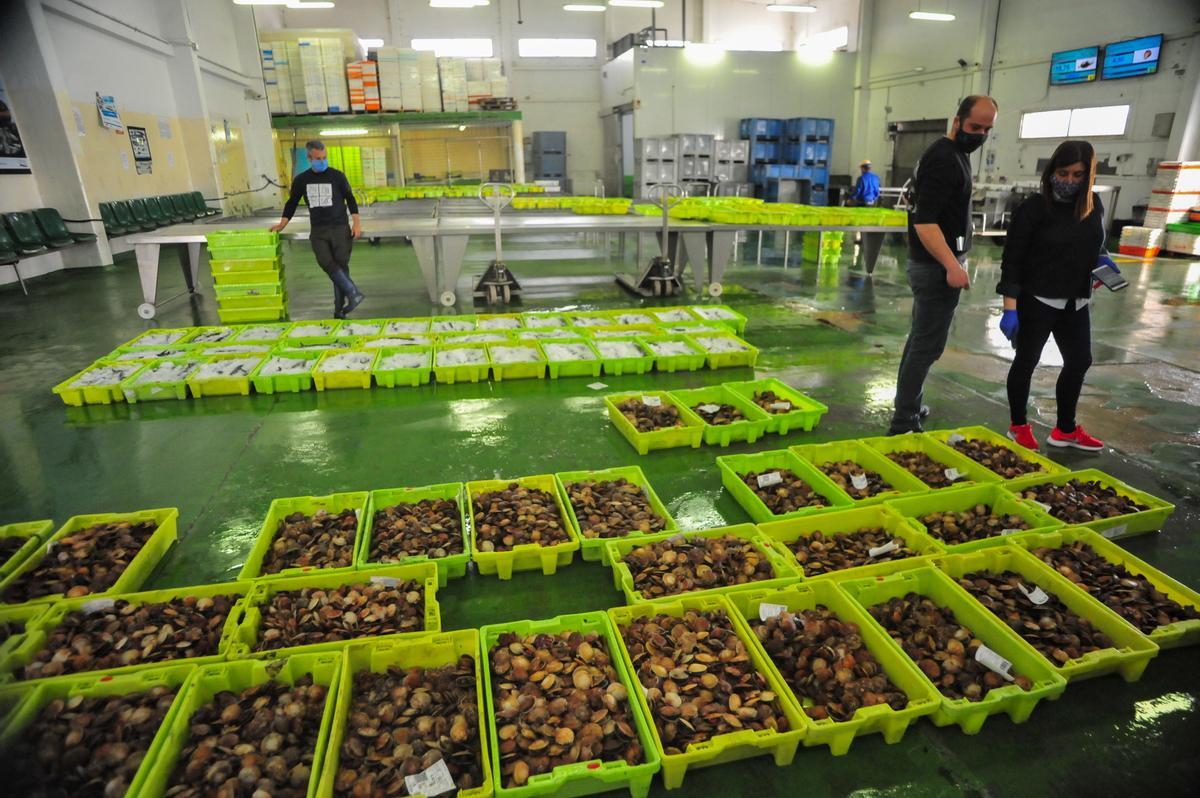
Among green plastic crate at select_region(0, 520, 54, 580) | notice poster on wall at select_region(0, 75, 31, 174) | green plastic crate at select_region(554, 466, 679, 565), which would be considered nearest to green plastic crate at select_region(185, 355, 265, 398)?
green plastic crate at select_region(0, 520, 54, 580)

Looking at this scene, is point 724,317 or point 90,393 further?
point 724,317

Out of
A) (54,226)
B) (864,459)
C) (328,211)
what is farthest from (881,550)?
(54,226)

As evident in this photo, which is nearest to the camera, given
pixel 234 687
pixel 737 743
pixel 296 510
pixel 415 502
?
pixel 737 743

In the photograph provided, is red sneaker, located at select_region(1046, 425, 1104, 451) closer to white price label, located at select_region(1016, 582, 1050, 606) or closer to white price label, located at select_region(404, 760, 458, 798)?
white price label, located at select_region(1016, 582, 1050, 606)

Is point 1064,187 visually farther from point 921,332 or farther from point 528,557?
point 528,557

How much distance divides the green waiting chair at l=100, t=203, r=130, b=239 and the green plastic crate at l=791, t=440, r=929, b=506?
33.1 ft

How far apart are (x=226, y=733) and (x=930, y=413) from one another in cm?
369

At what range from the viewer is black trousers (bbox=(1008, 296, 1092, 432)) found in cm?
299

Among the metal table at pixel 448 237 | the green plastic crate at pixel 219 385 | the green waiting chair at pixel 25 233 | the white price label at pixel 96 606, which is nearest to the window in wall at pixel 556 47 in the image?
the metal table at pixel 448 237

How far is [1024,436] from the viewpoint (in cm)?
328

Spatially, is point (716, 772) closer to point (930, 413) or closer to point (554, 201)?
point (930, 413)

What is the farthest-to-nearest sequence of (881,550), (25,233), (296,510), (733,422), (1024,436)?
(25,233), (733,422), (1024,436), (296,510), (881,550)

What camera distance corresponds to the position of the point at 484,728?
5.05 ft

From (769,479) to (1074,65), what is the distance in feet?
40.4
